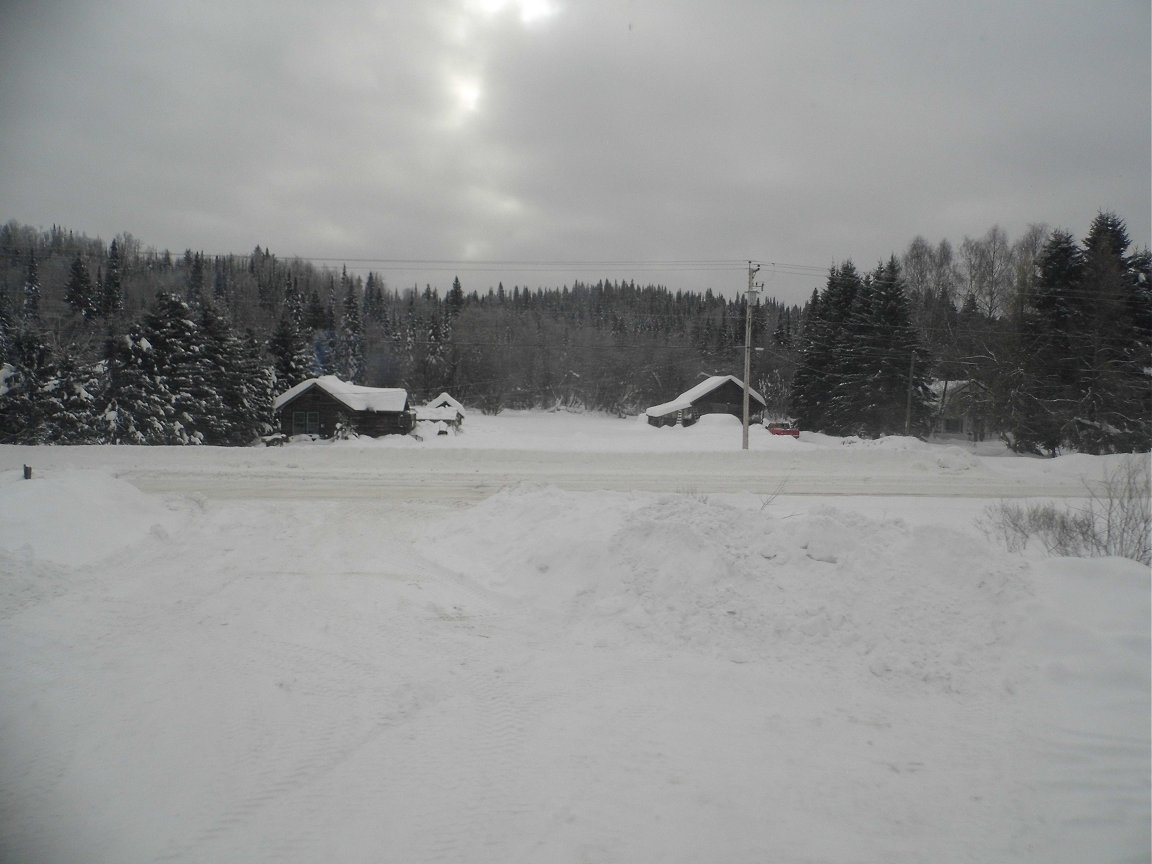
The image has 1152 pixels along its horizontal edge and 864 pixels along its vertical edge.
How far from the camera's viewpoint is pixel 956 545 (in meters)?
6.48

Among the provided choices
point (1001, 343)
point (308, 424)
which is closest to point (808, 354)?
point (1001, 343)

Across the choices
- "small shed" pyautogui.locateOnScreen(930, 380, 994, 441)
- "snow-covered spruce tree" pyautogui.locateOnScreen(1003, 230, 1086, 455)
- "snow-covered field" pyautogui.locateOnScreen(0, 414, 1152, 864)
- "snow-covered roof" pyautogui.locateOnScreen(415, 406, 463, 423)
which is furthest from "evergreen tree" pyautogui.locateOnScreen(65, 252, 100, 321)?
"small shed" pyautogui.locateOnScreen(930, 380, 994, 441)

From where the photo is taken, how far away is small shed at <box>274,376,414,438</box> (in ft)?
129

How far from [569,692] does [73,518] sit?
7958 mm

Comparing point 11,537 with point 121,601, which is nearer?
point 121,601

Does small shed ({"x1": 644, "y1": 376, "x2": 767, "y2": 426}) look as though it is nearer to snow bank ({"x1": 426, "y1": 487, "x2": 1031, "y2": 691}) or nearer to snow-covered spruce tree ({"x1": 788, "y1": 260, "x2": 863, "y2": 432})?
snow-covered spruce tree ({"x1": 788, "y1": 260, "x2": 863, "y2": 432})

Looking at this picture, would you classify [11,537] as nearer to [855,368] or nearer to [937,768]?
[937,768]

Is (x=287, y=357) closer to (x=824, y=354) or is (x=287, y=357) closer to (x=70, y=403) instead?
(x=70, y=403)

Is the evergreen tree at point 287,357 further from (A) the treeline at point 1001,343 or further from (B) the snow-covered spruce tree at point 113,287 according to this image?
(A) the treeline at point 1001,343

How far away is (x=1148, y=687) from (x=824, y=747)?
8.68ft

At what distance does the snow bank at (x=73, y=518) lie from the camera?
24.1 ft

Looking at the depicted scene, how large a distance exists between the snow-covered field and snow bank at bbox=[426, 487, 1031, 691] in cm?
3

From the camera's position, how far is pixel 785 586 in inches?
245

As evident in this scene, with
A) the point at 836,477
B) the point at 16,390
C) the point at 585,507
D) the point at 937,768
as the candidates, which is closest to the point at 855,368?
the point at 836,477
